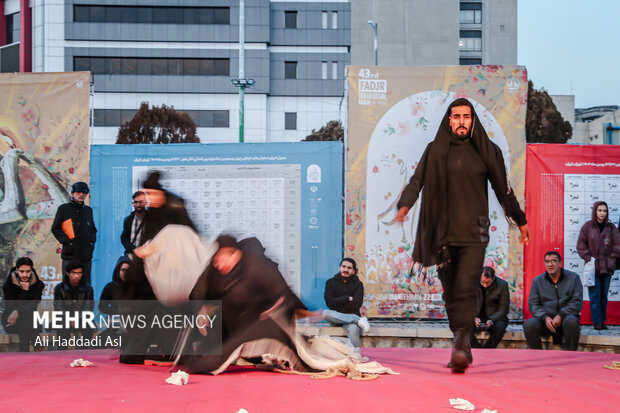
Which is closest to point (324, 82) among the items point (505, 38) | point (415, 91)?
point (505, 38)

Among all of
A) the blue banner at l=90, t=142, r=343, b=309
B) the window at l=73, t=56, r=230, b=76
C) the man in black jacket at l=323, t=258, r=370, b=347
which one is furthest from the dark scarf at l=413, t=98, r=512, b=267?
the window at l=73, t=56, r=230, b=76

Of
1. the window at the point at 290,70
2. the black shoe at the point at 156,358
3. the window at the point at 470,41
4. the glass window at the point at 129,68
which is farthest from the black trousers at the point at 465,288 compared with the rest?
the window at the point at 470,41

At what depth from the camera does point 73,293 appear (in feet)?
31.7

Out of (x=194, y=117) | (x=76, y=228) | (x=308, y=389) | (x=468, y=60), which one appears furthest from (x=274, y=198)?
(x=468, y=60)

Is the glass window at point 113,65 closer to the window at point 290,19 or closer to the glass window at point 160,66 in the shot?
the glass window at point 160,66

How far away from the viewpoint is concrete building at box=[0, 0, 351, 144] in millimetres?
51219

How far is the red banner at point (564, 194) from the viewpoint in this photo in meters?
10.7

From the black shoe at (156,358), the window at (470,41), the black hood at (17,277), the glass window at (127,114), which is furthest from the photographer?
the window at (470,41)

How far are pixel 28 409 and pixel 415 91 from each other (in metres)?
7.64

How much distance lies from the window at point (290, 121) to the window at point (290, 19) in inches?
220

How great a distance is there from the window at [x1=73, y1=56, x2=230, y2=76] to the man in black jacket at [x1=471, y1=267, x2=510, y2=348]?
44200mm

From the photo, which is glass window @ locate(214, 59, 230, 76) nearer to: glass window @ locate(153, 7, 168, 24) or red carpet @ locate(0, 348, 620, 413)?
glass window @ locate(153, 7, 168, 24)

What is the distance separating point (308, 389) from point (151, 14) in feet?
166

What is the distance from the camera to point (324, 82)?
2066 inches
